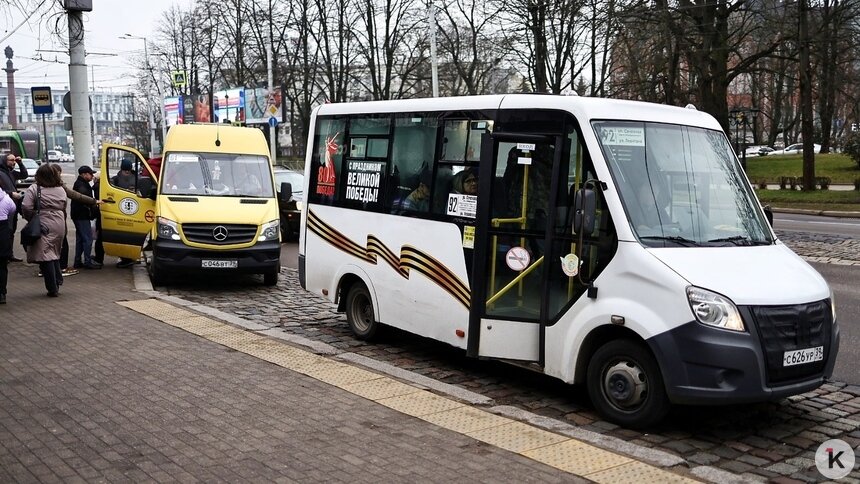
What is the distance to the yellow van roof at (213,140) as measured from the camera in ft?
46.5

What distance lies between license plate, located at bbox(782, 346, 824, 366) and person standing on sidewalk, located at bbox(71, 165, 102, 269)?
1210 cm

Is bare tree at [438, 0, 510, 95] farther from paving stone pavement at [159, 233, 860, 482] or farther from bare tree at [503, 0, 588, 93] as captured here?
paving stone pavement at [159, 233, 860, 482]

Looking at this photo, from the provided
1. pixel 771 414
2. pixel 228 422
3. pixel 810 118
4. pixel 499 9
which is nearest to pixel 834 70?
pixel 810 118

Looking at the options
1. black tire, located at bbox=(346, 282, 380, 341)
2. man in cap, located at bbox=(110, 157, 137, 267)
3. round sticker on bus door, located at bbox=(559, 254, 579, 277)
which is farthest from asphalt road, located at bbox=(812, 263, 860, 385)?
man in cap, located at bbox=(110, 157, 137, 267)

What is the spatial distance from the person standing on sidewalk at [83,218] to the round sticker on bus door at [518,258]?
32.5 feet

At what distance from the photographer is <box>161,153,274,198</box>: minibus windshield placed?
1372cm

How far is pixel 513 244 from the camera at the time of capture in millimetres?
→ 7160

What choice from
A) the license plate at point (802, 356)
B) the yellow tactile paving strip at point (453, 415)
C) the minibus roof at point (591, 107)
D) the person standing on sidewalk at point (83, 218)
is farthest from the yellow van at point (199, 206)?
the license plate at point (802, 356)

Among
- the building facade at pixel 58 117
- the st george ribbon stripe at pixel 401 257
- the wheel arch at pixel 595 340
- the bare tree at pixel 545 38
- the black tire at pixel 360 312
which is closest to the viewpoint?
the wheel arch at pixel 595 340

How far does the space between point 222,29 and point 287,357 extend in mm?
56894

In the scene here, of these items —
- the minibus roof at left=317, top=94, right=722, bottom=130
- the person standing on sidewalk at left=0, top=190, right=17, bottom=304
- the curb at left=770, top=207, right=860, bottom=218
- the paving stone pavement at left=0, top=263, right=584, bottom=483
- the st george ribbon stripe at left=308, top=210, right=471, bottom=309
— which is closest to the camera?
the paving stone pavement at left=0, top=263, right=584, bottom=483

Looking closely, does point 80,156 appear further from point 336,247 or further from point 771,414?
point 771,414

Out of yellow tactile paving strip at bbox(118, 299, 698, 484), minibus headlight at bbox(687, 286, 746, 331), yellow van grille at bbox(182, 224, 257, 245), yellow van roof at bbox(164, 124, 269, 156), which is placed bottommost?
yellow tactile paving strip at bbox(118, 299, 698, 484)

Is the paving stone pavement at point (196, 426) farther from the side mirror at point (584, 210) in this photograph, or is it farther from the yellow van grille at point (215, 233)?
the yellow van grille at point (215, 233)
